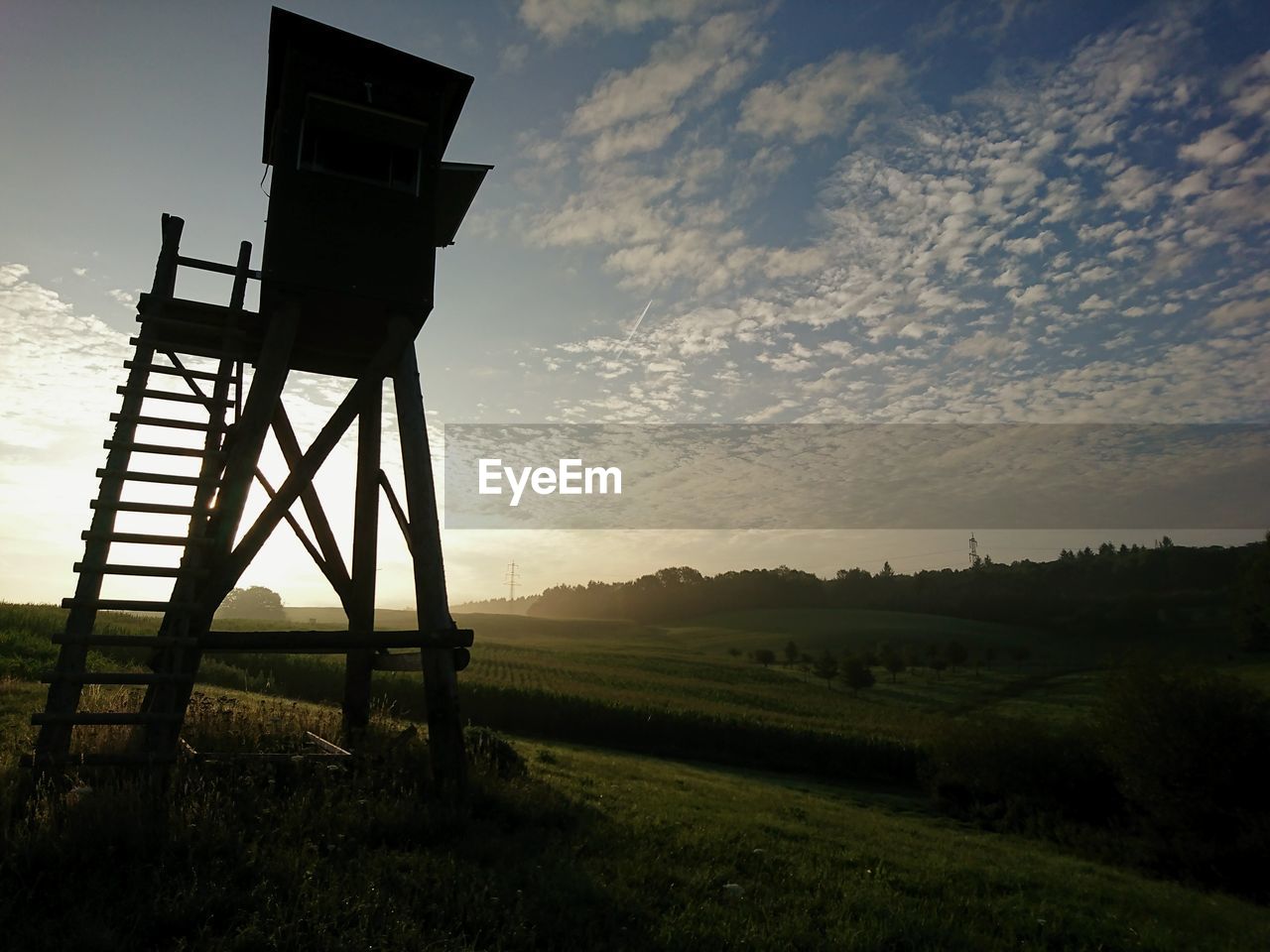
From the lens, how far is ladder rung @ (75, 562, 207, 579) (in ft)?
26.2

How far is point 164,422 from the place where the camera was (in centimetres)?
899

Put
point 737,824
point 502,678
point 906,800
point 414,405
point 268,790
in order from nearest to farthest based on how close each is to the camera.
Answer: point 268,790, point 414,405, point 737,824, point 906,800, point 502,678

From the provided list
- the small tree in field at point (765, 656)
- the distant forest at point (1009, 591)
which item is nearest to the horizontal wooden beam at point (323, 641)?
the small tree in field at point (765, 656)

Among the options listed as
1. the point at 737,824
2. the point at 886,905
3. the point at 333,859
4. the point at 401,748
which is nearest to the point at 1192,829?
the point at 737,824

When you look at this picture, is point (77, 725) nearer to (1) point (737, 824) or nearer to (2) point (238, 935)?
(2) point (238, 935)

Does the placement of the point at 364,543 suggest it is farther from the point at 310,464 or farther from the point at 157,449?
the point at 157,449

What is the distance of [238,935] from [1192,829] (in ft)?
89.8

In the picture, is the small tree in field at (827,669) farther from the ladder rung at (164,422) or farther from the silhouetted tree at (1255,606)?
the ladder rung at (164,422)

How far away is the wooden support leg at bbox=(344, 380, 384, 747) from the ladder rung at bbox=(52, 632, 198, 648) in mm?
3286

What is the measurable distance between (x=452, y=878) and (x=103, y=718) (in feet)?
13.3

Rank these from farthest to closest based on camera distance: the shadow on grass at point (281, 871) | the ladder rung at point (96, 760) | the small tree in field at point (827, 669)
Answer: the small tree in field at point (827, 669), the ladder rung at point (96, 760), the shadow on grass at point (281, 871)

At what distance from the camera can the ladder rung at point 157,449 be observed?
855 cm

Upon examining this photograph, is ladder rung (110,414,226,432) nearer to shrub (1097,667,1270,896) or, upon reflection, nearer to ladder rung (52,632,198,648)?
ladder rung (52,632,198,648)

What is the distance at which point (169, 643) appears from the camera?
809 centimetres
